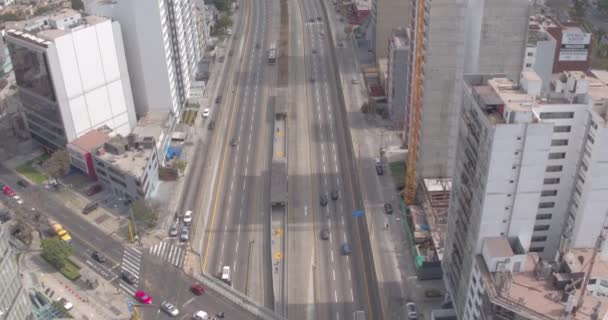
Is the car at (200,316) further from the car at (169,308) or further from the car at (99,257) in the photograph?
the car at (99,257)

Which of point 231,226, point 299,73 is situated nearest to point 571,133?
→ point 231,226

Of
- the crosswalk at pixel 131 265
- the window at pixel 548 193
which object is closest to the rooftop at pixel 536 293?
the window at pixel 548 193

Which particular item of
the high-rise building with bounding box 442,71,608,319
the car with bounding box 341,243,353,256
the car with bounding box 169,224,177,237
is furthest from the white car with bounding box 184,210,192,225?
the high-rise building with bounding box 442,71,608,319

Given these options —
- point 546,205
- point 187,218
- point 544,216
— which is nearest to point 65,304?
point 187,218

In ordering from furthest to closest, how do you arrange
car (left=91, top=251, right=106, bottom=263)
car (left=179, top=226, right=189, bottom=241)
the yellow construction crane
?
car (left=179, top=226, right=189, bottom=241) → car (left=91, top=251, right=106, bottom=263) → the yellow construction crane

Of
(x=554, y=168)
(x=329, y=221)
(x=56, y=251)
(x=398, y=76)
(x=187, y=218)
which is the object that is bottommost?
(x=329, y=221)

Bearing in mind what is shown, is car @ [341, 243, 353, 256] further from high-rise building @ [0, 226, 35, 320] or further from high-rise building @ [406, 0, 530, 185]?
high-rise building @ [0, 226, 35, 320]

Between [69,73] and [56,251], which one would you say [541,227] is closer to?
[56,251]
